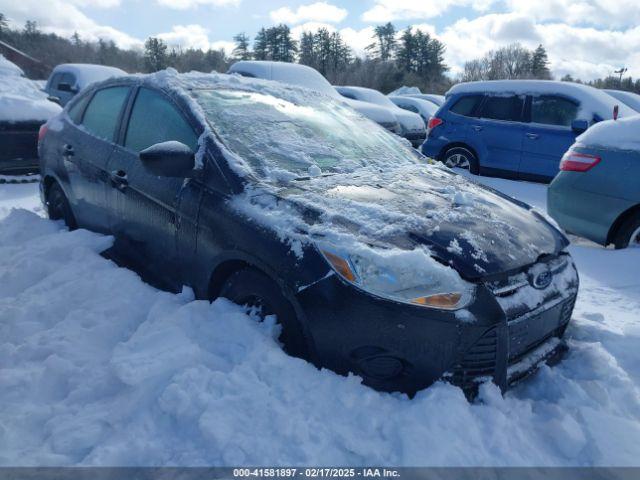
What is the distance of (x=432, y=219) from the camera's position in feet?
7.53

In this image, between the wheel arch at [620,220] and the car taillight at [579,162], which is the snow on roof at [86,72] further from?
the wheel arch at [620,220]

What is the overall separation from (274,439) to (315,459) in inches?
6.8

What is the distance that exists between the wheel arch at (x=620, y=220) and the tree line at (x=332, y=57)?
41990 mm

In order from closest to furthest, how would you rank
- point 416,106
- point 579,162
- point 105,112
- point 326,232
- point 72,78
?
1. point 326,232
2. point 105,112
3. point 579,162
4. point 72,78
5. point 416,106

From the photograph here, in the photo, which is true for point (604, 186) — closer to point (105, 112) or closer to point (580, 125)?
point (580, 125)

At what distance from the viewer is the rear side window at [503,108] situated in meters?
7.79

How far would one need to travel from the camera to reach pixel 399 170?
3.07 metres

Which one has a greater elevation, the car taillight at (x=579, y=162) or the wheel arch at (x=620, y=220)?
the car taillight at (x=579, y=162)

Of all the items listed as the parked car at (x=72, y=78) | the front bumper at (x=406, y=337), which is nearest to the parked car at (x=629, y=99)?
the front bumper at (x=406, y=337)

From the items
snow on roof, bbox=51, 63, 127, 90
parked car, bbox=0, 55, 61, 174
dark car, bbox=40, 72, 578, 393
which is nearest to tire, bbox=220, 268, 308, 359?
dark car, bbox=40, 72, 578, 393

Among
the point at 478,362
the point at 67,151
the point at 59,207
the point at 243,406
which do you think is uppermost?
the point at 67,151

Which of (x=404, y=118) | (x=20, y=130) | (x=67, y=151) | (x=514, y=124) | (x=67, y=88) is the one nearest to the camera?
(x=67, y=151)

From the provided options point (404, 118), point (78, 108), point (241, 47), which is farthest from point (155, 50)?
point (78, 108)

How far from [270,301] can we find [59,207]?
2910mm
